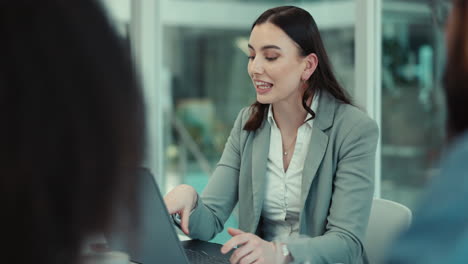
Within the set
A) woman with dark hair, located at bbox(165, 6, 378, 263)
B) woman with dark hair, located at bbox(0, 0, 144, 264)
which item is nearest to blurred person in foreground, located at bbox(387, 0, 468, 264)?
woman with dark hair, located at bbox(0, 0, 144, 264)

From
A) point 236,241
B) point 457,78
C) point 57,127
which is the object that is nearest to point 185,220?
point 236,241

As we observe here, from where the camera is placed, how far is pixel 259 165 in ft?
7.30

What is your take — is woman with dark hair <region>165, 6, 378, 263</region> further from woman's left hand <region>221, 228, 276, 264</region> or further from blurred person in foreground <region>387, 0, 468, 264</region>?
blurred person in foreground <region>387, 0, 468, 264</region>

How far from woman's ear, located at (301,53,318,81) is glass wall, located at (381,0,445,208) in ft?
4.06

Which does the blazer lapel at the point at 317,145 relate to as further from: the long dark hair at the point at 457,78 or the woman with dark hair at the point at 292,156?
the long dark hair at the point at 457,78

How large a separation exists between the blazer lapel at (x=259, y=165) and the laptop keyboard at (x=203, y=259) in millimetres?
409

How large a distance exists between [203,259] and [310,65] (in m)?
0.83

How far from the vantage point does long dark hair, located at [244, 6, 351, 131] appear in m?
2.18

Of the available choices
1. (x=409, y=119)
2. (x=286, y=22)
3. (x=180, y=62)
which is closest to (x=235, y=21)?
(x=180, y=62)

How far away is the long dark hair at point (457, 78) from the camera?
2.51ft

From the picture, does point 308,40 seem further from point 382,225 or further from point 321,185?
point 382,225

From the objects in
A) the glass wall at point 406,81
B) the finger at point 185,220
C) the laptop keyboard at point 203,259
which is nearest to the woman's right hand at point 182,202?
the finger at point 185,220

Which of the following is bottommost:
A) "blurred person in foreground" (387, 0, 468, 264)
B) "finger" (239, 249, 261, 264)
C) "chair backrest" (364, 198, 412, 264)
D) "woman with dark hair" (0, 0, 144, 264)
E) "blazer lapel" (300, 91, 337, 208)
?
"chair backrest" (364, 198, 412, 264)

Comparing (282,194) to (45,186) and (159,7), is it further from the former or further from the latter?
(159,7)
